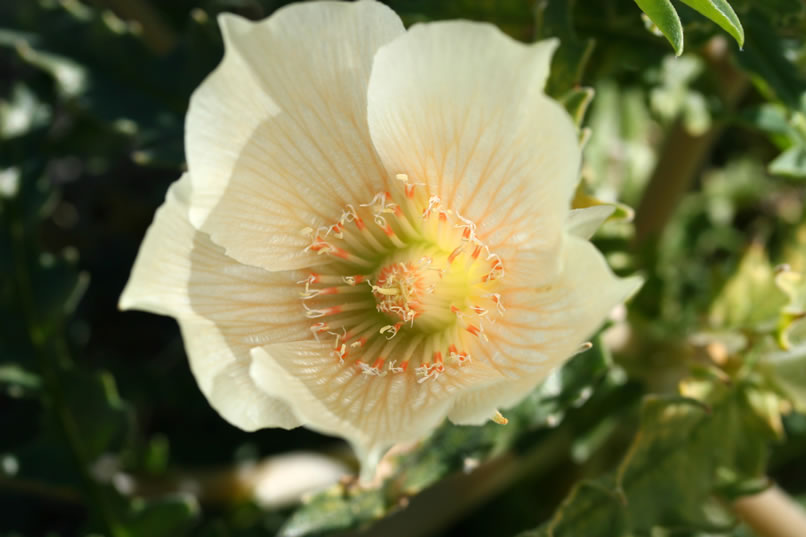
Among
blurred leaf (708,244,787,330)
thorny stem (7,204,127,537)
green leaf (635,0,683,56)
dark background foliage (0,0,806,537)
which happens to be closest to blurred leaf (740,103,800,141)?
dark background foliage (0,0,806,537)

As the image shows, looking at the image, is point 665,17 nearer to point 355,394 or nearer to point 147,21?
point 355,394

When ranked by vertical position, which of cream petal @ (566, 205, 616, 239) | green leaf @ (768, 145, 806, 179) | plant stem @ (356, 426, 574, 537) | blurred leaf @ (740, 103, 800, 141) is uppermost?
cream petal @ (566, 205, 616, 239)

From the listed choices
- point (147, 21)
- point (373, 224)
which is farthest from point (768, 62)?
point (147, 21)

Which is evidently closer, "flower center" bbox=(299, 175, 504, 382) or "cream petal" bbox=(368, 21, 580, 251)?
"cream petal" bbox=(368, 21, 580, 251)

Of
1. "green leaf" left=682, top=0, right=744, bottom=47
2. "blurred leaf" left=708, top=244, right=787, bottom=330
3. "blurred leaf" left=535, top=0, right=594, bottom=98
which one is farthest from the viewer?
"blurred leaf" left=708, top=244, right=787, bottom=330

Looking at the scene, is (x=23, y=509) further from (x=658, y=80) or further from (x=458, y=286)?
(x=658, y=80)

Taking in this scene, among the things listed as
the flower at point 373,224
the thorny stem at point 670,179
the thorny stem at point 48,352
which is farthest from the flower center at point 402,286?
the thorny stem at point 670,179

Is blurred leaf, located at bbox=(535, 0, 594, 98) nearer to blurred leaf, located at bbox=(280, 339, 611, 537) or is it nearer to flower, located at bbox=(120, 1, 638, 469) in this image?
flower, located at bbox=(120, 1, 638, 469)
